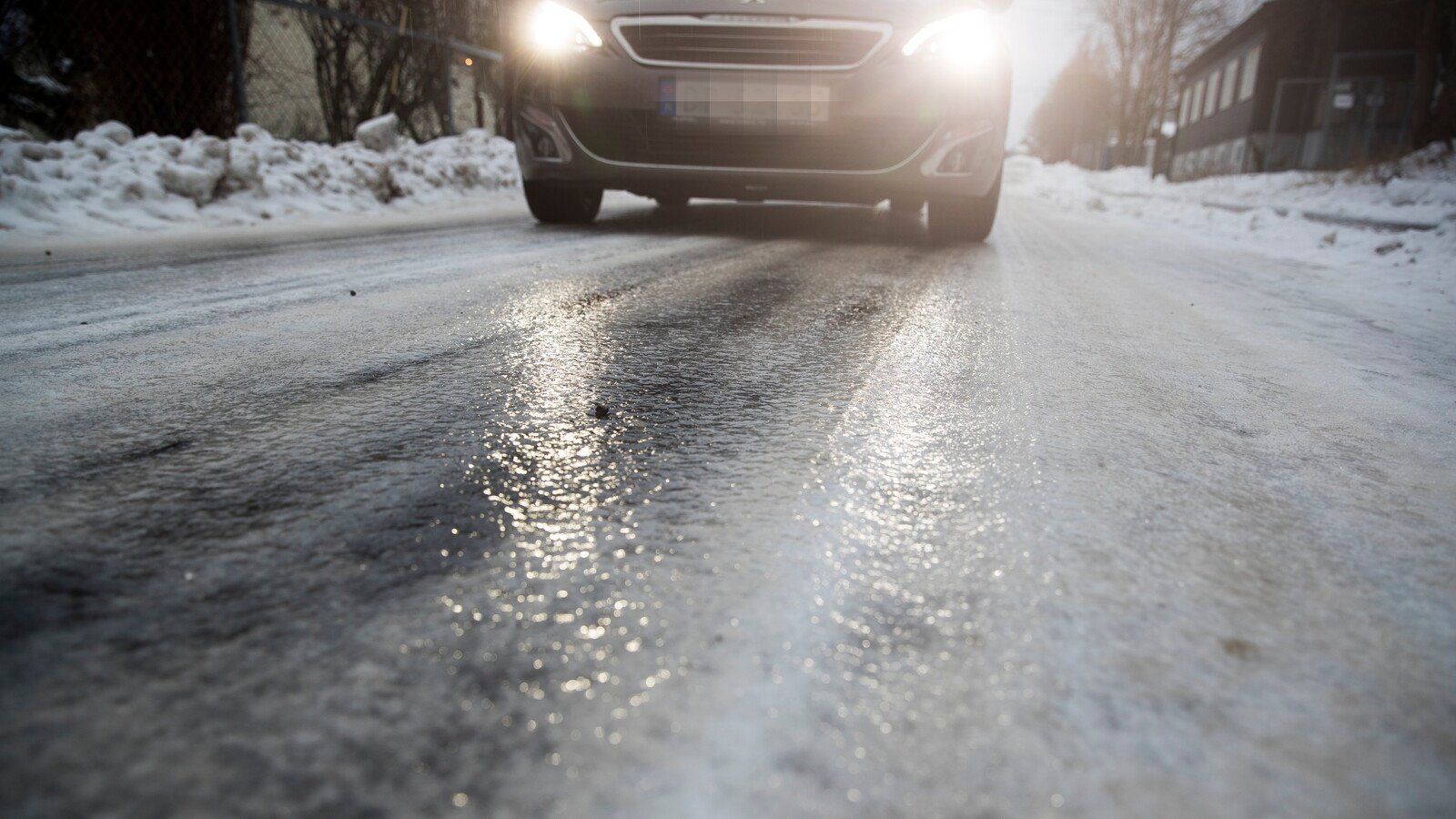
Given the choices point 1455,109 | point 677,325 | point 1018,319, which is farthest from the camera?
point 1455,109

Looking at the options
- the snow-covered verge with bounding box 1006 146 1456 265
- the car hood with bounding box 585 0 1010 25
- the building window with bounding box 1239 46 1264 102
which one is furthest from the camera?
the building window with bounding box 1239 46 1264 102

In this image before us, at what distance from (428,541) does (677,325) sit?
121 centimetres

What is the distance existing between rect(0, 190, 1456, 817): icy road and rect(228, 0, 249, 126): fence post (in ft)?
17.8

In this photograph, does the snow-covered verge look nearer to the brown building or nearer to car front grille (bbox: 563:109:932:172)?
car front grille (bbox: 563:109:932:172)

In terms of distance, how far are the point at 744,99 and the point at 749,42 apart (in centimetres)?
24

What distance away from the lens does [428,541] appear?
2.77 ft

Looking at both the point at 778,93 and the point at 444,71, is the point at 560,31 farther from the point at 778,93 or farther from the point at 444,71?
the point at 444,71

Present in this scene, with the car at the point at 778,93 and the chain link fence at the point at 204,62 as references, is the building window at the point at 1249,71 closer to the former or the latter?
the chain link fence at the point at 204,62

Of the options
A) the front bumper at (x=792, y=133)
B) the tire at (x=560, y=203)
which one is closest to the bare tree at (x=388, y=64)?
the tire at (x=560, y=203)

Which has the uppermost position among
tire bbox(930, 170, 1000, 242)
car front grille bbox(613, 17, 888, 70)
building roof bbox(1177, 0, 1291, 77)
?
building roof bbox(1177, 0, 1291, 77)

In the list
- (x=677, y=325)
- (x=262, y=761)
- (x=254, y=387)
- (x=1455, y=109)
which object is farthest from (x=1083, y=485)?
(x=1455, y=109)

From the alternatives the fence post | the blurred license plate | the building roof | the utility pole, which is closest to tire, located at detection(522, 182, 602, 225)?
the blurred license plate

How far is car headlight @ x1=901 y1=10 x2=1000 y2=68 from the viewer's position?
3614 mm

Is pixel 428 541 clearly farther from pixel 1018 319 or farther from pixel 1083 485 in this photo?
pixel 1018 319
